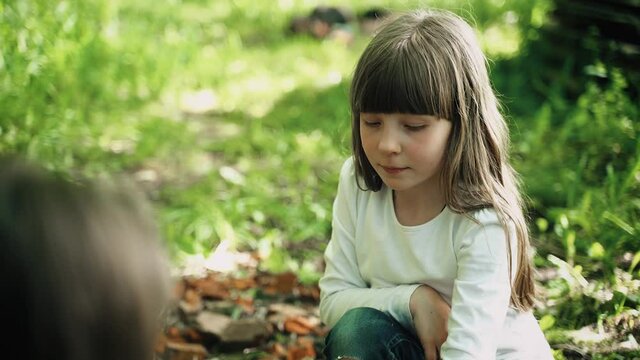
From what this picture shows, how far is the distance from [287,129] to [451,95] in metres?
2.77

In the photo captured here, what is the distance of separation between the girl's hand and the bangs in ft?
1.50

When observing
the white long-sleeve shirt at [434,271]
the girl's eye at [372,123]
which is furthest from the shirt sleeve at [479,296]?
the girl's eye at [372,123]

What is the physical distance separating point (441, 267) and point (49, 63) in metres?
2.52

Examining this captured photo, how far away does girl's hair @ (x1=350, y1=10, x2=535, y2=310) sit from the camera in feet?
6.53

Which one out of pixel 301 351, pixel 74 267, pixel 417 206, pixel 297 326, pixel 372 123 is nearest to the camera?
pixel 74 267

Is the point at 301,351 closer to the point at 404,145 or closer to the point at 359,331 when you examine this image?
the point at 359,331

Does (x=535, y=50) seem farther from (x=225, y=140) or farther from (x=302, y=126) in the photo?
(x=225, y=140)

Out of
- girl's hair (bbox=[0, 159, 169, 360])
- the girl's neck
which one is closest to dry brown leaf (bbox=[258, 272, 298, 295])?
the girl's neck

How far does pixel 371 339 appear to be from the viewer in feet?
7.07

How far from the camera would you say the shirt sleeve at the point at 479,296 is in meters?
1.96

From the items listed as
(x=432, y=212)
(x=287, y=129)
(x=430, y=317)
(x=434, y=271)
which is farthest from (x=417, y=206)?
(x=287, y=129)

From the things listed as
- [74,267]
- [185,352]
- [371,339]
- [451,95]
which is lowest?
[185,352]

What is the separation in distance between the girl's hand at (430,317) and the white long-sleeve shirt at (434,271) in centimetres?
3

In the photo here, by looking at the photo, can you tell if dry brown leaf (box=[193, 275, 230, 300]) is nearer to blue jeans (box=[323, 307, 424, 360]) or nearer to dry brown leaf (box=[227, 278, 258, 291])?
dry brown leaf (box=[227, 278, 258, 291])
